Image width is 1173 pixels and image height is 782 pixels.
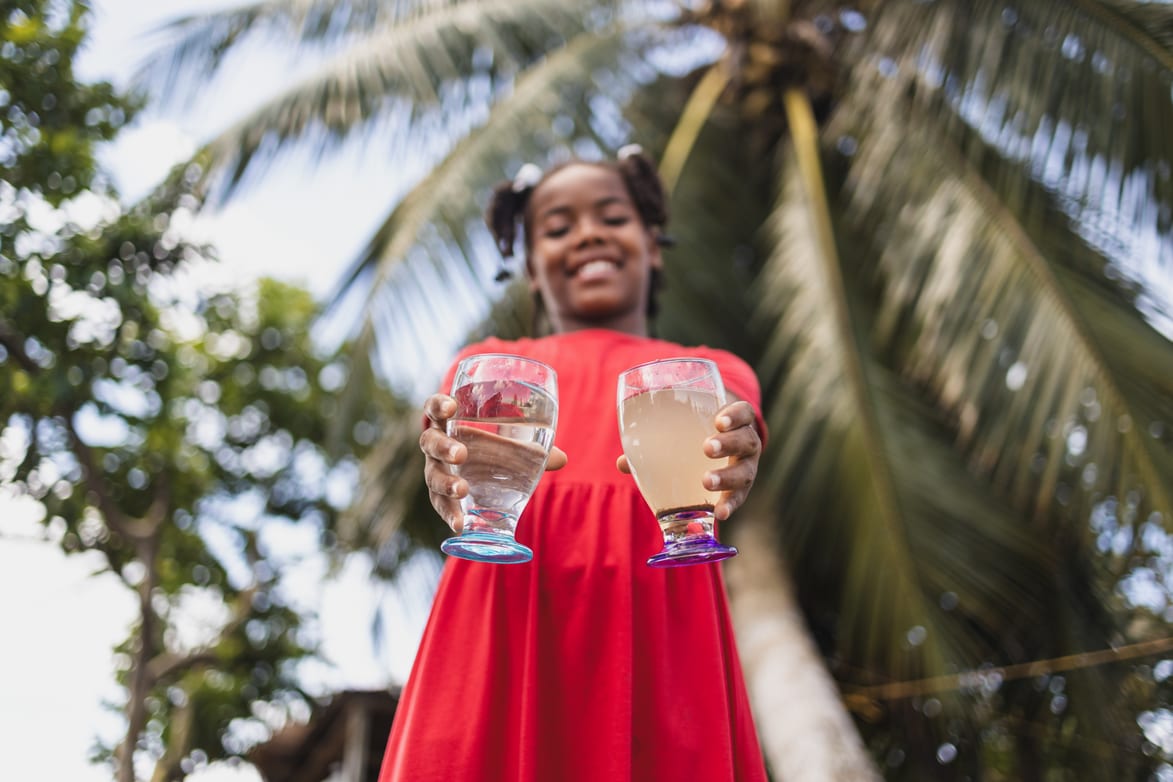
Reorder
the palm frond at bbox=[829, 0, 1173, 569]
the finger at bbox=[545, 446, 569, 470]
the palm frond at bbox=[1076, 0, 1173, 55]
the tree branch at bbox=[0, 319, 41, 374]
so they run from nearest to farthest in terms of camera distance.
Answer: the finger at bbox=[545, 446, 569, 470], the palm frond at bbox=[829, 0, 1173, 569], the palm frond at bbox=[1076, 0, 1173, 55], the tree branch at bbox=[0, 319, 41, 374]

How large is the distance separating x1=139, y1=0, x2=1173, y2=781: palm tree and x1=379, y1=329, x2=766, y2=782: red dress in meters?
1.51

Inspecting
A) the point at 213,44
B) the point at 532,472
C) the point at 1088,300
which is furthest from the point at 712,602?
Answer: the point at 213,44

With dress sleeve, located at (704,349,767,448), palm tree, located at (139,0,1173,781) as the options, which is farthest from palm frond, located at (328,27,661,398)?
dress sleeve, located at (704,349,767,448)

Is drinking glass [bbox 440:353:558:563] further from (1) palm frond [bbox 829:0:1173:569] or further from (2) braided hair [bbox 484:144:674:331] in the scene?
(1) palm frond [bbox 829:0:1173:569]

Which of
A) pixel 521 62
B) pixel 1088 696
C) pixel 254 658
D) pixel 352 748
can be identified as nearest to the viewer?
pixel 1088 696

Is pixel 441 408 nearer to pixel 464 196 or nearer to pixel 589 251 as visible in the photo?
pixel 589 251

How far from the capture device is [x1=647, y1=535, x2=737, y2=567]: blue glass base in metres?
1.25

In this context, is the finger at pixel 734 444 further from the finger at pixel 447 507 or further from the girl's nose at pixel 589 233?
the girl's nose at pixel 589 233

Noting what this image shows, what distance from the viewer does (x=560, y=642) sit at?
5.25 feet

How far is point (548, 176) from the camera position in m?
2.22

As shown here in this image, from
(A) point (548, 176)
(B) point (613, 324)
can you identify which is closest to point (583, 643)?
(B) point (613, 324)

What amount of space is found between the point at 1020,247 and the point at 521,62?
2.89 metres

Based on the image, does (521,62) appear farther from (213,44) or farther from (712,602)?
(712,602)

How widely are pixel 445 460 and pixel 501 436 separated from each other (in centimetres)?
8
